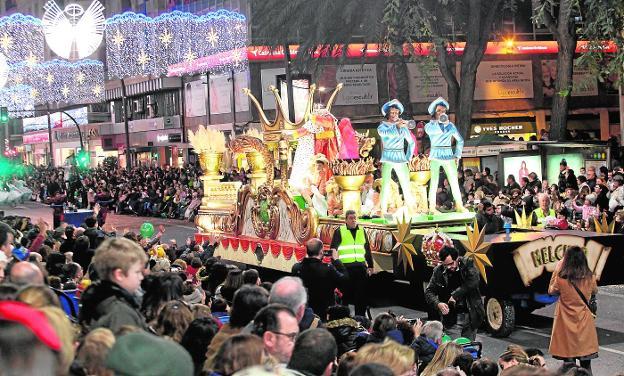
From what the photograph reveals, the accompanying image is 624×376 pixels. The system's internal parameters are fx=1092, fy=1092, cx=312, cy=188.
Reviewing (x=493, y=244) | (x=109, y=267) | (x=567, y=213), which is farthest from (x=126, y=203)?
(x=109, y=267)

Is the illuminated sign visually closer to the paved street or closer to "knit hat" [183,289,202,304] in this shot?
the paved street

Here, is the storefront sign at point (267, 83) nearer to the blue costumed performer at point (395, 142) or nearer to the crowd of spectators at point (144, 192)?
the crowd of spectators at point (144, 192)

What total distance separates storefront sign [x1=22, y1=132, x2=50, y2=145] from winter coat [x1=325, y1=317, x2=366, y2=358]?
83.1m

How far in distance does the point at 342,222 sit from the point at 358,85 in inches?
1258

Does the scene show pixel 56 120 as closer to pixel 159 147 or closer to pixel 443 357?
pixel 159 147

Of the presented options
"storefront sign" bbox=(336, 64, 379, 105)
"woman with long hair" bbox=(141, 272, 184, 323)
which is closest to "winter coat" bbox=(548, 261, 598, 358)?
"woman with long hair" bbox=(141, 272, 184, 323)

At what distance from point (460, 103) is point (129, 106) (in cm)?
4165

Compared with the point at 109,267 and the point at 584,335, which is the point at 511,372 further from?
the point at 584,335

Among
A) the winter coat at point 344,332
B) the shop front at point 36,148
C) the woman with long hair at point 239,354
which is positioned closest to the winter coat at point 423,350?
the winter coat at point 344,332

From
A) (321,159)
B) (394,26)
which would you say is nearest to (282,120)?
(321,159)

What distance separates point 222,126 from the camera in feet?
169

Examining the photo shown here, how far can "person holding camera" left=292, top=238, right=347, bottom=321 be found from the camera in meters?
11.8

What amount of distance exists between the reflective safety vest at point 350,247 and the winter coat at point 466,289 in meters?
2.19

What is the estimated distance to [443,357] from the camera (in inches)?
340
